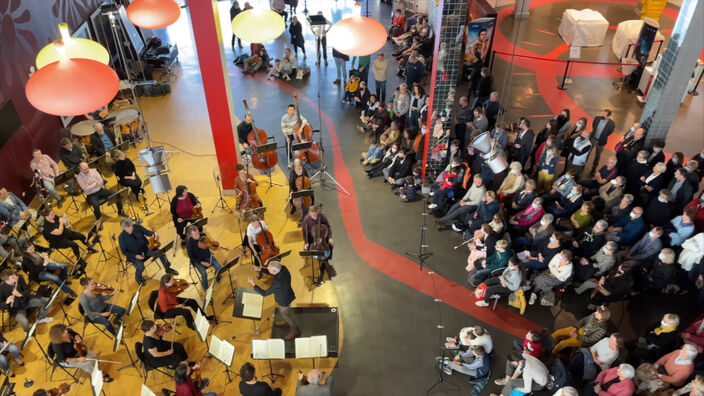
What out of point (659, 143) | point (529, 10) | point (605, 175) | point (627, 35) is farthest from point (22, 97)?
point (529, 10)

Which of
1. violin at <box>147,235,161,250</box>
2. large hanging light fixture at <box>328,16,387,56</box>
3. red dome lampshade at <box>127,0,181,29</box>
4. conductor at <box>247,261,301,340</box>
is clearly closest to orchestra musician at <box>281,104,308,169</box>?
red dome lampshade at <box>127,0,181,29</box>

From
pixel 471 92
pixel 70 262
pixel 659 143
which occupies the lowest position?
pixel 70 262

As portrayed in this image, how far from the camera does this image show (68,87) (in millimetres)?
3754

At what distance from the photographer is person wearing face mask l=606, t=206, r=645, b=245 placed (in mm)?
7852

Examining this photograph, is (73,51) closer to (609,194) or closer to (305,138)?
(305,138)

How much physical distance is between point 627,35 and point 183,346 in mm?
13981

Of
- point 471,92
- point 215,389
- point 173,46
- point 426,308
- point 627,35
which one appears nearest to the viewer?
point 215,389

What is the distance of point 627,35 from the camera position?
14.3 meters

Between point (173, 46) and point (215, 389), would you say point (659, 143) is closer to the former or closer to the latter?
point (215, 389)

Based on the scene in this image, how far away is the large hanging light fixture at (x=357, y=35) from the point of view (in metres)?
5.70

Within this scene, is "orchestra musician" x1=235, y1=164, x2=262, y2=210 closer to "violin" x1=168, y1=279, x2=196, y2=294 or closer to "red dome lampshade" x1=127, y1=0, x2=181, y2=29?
"violin" x1=168, y1=279, x2=196, y2=294

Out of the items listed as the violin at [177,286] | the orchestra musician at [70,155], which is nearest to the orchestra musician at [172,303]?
the violin at [177,286]

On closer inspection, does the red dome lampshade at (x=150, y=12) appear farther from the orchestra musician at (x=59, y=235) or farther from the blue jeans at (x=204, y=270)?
the blue jeans at (x=204, y=270)

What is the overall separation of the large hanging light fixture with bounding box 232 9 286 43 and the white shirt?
5555mm
